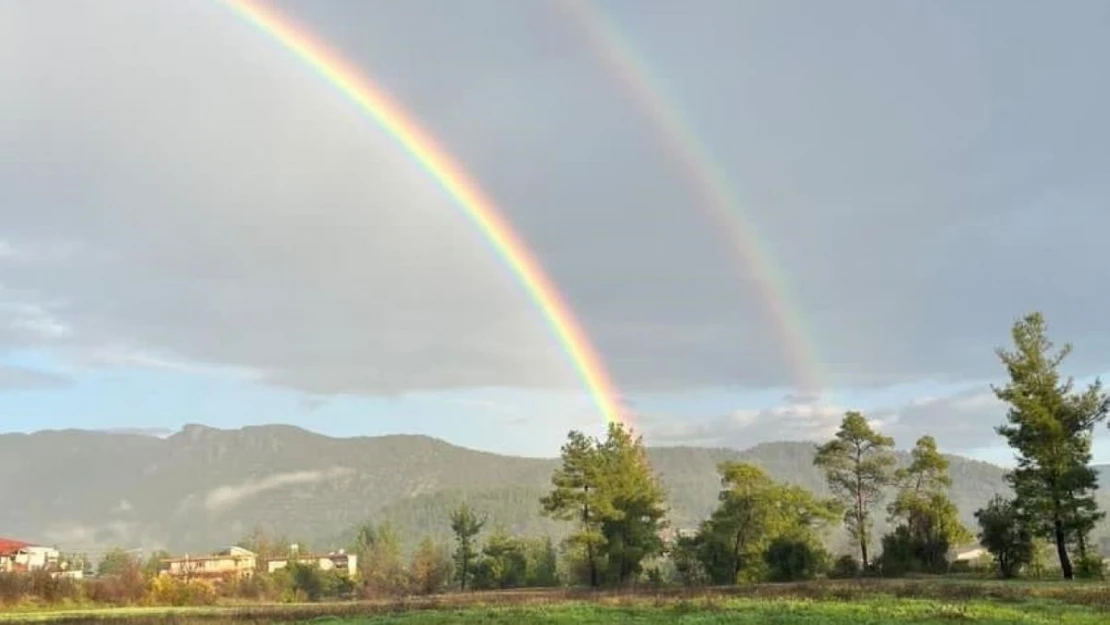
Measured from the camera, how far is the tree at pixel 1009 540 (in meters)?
58.2

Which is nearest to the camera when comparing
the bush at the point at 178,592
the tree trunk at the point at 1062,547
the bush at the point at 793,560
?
the tree trunk at the point at 1062,547

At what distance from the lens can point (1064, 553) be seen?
178ft

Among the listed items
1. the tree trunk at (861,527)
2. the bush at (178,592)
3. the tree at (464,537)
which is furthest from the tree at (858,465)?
the bush at (178,592)

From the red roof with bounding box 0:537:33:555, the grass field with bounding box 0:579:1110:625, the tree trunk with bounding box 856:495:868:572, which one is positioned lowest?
the grass field with bounding box 0:579:1110:625

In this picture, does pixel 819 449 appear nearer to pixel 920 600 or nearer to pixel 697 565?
pixel 697 565

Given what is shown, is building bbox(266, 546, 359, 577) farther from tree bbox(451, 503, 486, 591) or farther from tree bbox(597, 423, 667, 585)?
tree bbox(597, 423, 667, 585)

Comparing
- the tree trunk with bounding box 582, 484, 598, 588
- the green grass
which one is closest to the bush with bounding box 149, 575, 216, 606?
the tree trunk with bounding box 582, 484, 598, 588

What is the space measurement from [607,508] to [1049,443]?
1243 inches

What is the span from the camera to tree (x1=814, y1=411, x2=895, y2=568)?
7594cm

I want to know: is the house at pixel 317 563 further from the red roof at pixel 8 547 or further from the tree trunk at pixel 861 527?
the tree trunk at pixel 861 527

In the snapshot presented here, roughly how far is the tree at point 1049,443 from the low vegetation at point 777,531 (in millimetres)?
80

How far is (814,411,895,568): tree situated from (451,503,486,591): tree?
113ft

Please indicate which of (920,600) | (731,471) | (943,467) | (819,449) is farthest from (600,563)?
(920,600)

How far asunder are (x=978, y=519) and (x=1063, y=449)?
7586mm
